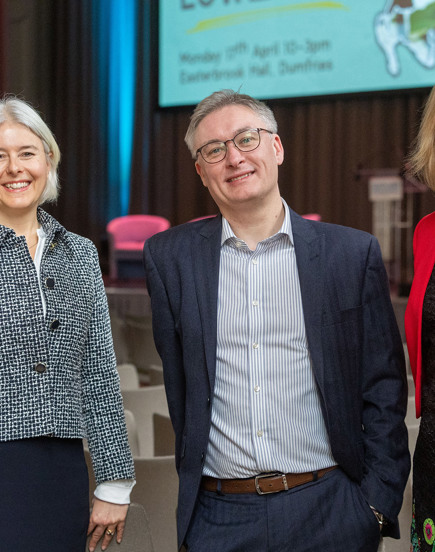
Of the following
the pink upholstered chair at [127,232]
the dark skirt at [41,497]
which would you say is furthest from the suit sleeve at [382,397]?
the pink upholstered chair at [127,232]

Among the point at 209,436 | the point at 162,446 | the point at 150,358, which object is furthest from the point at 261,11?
the point at 209,436

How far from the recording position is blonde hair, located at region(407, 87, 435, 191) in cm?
180

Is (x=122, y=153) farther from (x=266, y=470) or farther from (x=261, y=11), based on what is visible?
(x=266, y=470)

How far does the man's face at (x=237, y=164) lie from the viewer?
6.26ft

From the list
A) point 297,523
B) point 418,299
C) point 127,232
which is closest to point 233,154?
point 418,299

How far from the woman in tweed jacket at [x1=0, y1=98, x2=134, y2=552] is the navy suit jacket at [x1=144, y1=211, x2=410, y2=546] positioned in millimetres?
161

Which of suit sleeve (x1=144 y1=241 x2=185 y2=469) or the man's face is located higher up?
the man's face

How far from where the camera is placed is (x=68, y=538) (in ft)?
5.68

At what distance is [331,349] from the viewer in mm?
1835

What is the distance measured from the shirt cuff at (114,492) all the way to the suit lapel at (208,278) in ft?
1.13

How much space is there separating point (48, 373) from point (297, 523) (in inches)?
27.4

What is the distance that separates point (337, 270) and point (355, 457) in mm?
467

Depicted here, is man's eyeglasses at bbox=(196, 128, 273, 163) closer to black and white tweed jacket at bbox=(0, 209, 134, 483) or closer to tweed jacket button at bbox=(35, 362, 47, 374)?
black and white tweed jacket at bbox=(0, 209, 134, 483)

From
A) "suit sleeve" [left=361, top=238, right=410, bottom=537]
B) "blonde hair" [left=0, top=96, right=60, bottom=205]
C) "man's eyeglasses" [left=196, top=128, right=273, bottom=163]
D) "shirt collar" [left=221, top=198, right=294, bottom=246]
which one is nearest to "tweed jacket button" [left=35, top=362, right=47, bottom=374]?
"blonde hair" [left=0, top=96, right=60, bottom=205]
